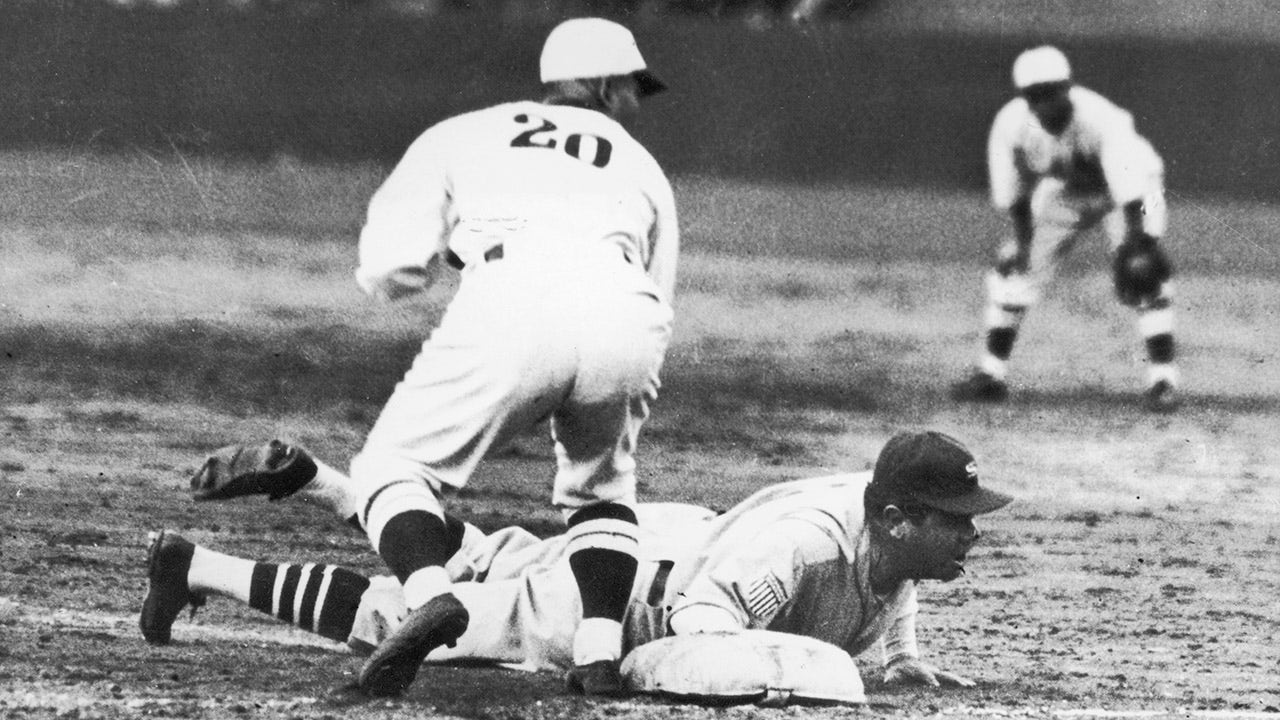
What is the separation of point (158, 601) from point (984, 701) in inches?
75.7

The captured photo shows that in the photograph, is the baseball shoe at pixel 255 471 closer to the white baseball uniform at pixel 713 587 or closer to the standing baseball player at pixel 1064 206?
the white baseball uniform at pixel 713 587

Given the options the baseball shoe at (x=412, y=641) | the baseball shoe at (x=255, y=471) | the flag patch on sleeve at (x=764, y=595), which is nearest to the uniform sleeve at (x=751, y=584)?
the flag patch on sleeve at (x=764, y=595)

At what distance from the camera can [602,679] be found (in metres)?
3.73

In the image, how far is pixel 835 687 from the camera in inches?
146

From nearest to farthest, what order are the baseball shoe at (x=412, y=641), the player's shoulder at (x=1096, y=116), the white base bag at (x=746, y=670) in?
the baseball shoe at (x=412, y=641), the white base bag at (x=746, y=670), the player's shoulder at (x=1096, y=116)

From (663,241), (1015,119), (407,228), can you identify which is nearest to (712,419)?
(1015,119)

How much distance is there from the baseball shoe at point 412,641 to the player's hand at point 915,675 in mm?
1125

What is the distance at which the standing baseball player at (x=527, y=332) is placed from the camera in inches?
148

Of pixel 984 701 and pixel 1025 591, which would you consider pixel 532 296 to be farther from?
pixel 1025 591

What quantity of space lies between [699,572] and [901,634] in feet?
1.75

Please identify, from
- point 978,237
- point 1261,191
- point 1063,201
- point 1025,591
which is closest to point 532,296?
point 1025,591

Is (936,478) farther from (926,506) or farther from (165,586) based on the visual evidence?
(165,586)

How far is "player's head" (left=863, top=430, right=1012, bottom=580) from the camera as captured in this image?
3777 millimetres

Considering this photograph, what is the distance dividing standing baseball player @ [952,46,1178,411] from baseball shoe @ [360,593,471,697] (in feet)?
17.7
